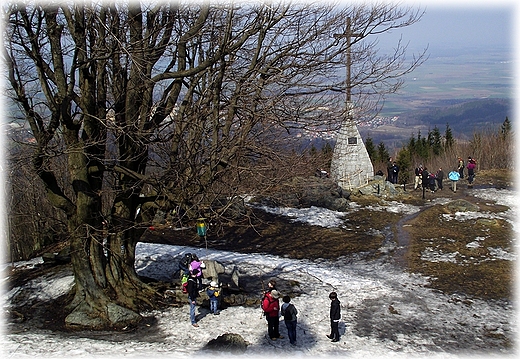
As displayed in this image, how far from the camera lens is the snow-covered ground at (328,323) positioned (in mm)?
9883

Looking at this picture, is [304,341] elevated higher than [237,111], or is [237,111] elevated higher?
[237,111]

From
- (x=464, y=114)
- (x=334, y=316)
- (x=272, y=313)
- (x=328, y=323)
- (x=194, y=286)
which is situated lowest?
(x=328, y=323)

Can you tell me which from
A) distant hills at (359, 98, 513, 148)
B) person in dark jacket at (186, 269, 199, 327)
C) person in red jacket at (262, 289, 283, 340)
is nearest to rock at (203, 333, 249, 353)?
person in red jacket at (262, 289, 283, 340)

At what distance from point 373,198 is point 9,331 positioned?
18.0 meters

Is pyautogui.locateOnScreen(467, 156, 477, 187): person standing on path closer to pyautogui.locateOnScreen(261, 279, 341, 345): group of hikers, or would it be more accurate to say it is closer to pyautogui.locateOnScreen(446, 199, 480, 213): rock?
pyautogui.locateOnScreen(446, 199, 480, 213): rock

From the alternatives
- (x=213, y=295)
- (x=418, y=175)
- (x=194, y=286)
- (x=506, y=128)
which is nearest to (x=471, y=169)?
(x=418, y=175)

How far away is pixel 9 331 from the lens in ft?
34.7

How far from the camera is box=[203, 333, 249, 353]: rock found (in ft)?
32.1

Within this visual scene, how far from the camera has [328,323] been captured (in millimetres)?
11500

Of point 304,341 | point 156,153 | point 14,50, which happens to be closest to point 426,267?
point 304,341

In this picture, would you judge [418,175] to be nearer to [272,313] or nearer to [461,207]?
[461,207]

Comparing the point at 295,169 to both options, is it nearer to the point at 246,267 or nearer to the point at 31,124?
the point at 246,267

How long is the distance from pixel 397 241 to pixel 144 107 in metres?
11.0

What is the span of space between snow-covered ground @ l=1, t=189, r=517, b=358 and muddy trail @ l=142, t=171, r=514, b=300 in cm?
87
